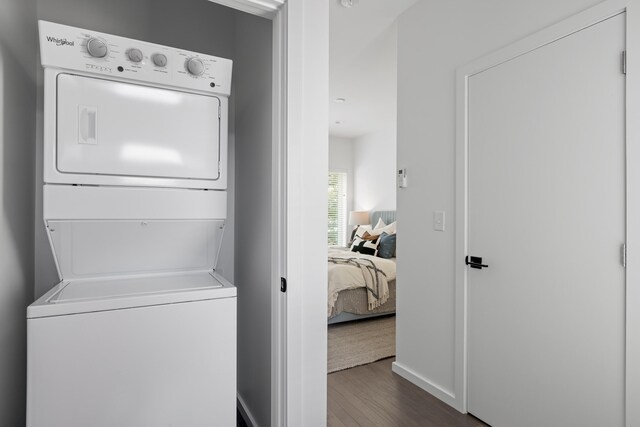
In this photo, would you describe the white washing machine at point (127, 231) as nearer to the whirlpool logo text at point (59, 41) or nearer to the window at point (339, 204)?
the whirlpool logo text at point (59, 41)

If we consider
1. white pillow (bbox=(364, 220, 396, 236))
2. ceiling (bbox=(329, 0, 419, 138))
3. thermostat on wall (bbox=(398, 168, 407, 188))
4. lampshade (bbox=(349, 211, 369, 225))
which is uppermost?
ceiling (bbox=(329, 0, 419, 138))

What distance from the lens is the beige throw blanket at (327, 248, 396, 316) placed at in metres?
3.55

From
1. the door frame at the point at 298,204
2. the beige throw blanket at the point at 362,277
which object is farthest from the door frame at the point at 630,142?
the beige throw blanket at the point at 362,277

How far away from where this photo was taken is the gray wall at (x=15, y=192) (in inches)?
46.7

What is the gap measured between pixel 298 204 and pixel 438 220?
1262mm

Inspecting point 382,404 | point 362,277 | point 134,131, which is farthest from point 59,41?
point 362,277

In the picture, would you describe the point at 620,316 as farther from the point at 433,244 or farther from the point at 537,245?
the point at 433,244

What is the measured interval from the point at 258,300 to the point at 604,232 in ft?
5.19

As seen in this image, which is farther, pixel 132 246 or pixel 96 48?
pixel 132 246

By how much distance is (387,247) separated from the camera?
4547 millimetres

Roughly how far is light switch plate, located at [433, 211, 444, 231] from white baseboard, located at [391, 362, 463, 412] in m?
1.04

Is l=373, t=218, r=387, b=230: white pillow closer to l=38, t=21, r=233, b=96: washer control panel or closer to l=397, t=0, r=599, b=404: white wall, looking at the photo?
l=397, t=0, r=599, b=404: white wall

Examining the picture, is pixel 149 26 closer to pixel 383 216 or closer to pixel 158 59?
pixel 158 59

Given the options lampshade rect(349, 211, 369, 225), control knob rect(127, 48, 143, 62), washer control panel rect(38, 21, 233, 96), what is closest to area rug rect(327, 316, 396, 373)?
washer control panel rect(38, 21, 233, 96)
